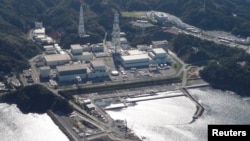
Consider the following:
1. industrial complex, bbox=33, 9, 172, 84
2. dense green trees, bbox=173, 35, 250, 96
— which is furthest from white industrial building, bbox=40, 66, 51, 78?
dense green trees, bbox=173, 35, 250, 96

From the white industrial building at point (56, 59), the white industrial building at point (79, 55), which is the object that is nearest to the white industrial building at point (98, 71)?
the white industrial building at point (79, 55)

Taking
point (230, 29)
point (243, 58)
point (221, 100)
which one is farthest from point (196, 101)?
point (230, 29)

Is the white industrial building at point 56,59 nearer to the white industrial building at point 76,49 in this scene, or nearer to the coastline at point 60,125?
the white industrial building at point 76,49

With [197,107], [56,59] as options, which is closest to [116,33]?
[56,59]

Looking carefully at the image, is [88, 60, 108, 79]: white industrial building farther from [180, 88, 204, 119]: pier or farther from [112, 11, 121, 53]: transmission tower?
[180, 88, 204, 119]: pier

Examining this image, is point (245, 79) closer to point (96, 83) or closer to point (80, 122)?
point (96, 83)

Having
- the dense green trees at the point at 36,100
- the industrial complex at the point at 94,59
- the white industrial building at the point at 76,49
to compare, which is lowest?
the dense green trees at the point at 36,100

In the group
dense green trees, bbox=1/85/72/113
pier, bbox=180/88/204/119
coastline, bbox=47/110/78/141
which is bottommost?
pier, bbox=180/88/204/119
